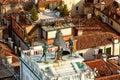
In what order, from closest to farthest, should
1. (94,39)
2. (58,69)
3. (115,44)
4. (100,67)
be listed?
(58,69) → (100,67) → (94,39) → (115,44)

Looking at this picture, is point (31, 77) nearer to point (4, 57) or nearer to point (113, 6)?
point (4, 57)

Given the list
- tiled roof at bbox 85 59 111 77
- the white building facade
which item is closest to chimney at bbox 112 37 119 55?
tiled roof at bbox 85 59 111 77

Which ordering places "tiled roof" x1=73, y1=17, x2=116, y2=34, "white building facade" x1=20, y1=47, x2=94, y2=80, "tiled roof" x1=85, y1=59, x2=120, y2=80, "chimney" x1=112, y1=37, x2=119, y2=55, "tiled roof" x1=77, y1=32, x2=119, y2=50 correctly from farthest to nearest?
"tiled roof" x1=73, y1=17, x2=116, y2=34 < "chimney" x1=112, y1=37, x2=119, y2=55 < "tiled roof" x1=77, y1=32, x2=119, y2=50 < "tiled roof" x1=85, y1=59, x2=120, y2=80 < "white building facade" x1=20, y1=47, x2=94, y2=80

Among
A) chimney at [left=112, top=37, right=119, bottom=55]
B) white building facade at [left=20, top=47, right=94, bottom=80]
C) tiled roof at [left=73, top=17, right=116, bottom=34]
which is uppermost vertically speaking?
white building facade at [left=20, top=47, right=94, bottom=80]

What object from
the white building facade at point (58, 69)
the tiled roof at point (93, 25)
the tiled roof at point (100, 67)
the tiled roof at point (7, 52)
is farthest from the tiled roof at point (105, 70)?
the tiled roof at point (93, 25)

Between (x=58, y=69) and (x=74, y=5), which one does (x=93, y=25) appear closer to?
(x=74, y=5)

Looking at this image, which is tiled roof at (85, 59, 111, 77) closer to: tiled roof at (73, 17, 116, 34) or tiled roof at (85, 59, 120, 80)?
tiled roof at (85, 59, 120, 80)

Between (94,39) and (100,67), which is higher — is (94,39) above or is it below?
above

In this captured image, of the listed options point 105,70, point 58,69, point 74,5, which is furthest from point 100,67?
point 74,5
